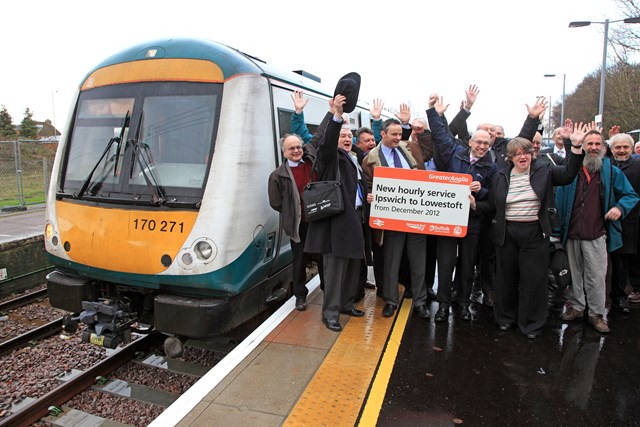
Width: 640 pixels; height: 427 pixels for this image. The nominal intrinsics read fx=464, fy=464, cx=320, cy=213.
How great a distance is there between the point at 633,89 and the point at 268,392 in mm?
24392

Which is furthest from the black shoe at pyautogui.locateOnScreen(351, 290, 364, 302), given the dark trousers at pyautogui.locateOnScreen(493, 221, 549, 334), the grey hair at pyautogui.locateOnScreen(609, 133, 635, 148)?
the grey hair at pyautogui.locateOnScreen(609, 133, 635, 148)

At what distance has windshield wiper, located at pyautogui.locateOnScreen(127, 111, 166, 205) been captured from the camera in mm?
4086

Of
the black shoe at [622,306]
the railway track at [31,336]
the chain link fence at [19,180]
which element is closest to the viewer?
the black shoe at [622,306]

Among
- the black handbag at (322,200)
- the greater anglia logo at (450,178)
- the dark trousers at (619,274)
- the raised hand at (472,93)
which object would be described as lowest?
the dark trousers at (619,274)

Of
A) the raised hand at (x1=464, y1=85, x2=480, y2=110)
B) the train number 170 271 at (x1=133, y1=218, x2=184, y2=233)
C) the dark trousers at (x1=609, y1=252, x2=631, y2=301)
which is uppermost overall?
the raised hand at (x1=464, y1=85, x2=480, y2=110)

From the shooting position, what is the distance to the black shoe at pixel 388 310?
15.1 ft

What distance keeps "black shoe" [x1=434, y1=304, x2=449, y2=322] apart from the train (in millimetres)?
1675

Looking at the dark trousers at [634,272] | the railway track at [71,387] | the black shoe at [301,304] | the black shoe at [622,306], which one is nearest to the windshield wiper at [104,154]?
the railway track at [71,387]

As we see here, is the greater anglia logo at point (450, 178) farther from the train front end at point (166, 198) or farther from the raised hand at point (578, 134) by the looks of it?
the train front end at point (166, 198)

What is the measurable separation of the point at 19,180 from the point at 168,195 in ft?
34.2

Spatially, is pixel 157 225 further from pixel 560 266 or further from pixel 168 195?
pixel 560 266

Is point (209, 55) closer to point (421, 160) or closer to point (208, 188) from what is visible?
point (208, 188)

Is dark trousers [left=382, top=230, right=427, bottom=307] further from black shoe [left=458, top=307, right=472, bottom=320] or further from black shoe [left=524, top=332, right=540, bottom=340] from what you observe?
black shoe [left=524, top=332, right=540, bottom=340]

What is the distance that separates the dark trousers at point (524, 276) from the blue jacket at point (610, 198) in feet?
2.00
